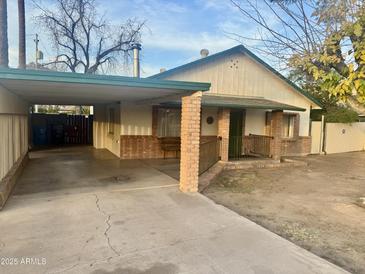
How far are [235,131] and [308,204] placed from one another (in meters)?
7.44

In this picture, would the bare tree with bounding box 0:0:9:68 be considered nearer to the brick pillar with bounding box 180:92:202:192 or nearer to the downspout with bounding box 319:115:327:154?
the brick pillar with bounding box 180:92:202:192

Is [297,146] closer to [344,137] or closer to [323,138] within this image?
[323,138]

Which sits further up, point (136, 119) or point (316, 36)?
point (316, 36)

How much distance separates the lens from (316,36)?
5832 millimetres

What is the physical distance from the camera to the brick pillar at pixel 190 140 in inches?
247

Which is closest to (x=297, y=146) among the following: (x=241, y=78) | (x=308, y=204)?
(x=241, y=78)

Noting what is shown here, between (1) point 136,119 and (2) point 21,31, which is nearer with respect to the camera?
(1) point 136,119

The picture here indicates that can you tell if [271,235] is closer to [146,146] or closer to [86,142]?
[146,146]

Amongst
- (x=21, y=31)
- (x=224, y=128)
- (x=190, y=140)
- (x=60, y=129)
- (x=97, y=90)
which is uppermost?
(x=21, y=31)

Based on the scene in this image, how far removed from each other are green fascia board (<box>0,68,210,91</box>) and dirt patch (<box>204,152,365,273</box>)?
281 centimetres

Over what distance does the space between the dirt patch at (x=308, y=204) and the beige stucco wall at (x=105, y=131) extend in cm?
523

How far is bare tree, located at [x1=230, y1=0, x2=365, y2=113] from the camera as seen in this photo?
5078 millimetres

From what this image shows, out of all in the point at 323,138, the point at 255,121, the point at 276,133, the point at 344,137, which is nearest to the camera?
the point at 276,133

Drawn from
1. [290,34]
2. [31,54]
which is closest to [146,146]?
[290,34]
